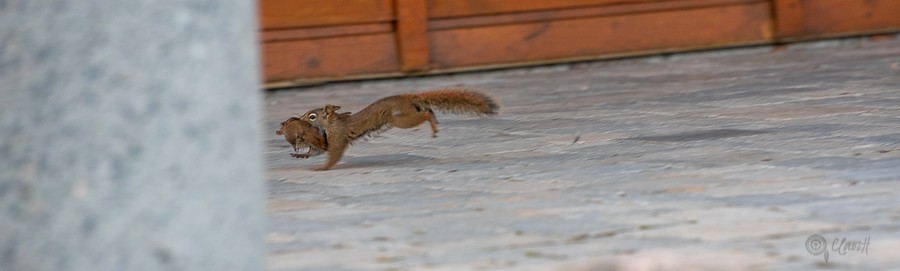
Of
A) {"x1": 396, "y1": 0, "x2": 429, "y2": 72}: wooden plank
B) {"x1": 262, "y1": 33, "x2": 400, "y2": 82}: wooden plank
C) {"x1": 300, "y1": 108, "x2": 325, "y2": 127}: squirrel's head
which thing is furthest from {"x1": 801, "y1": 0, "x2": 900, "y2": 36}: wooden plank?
{"x1": 300, "y1": 108, "x2": 325, "y2": 127}: squirrel's head

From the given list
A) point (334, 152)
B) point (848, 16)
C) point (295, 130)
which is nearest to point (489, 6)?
point (848, 16)

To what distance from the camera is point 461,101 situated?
5324mm

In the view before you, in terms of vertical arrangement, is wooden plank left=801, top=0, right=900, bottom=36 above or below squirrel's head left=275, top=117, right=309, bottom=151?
below

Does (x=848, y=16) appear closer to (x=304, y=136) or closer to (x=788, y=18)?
(x=788, y=18)

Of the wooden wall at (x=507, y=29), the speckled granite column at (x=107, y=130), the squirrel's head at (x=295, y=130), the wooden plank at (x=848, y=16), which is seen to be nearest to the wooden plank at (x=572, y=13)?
the wooden wall at (x=507, y=29)

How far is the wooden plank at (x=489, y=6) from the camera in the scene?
33.8 feet

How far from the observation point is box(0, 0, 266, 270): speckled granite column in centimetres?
213

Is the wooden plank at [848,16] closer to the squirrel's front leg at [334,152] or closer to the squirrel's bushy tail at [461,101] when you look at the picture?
the squirrel's bushy tail at [461,101]

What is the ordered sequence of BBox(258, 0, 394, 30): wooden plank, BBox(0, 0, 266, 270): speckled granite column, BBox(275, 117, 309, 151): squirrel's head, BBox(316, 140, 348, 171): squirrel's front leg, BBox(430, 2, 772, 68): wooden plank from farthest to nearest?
BBox(430, 2, 772, 68): wooden plank, BBox(258, 0, 394, 30): wooden plank, BBox(275, 117, 309, 151): squirrel's head, BBox(316, 140, 348, 171): squirrel's front leg, BBox(0, 0, 266, 270): speckled granite column

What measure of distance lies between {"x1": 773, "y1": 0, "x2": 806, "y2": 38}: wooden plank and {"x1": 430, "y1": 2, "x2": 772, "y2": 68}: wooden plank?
0.25 feet

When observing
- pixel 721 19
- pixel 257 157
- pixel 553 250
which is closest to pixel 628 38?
pixel 721 19

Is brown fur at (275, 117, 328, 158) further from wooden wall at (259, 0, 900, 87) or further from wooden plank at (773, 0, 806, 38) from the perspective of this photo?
wooden plank at (773, 0, 806, 38)

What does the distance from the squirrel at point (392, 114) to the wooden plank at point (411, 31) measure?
4.77 metres

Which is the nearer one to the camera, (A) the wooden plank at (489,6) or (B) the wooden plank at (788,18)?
(A) the wooden plank at (489,6)
